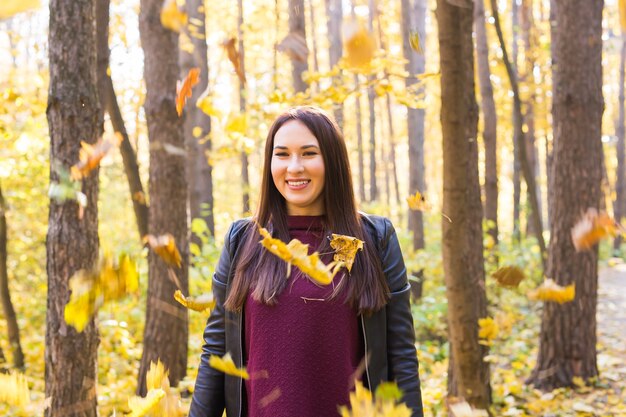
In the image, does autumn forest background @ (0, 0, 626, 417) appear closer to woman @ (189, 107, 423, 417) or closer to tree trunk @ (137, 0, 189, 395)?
tree trunk @ (137, 0, 189, 395)

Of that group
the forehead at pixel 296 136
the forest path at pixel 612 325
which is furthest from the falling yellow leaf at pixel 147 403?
the forest path at pixel 612 325

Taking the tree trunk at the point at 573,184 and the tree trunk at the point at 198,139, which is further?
the tree trunk at the point at 198,139

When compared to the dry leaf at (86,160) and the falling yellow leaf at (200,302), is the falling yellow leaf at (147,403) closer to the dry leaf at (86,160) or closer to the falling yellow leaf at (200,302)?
the falling yellow leaf at (200,302)

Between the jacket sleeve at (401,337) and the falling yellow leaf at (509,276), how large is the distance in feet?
1.35

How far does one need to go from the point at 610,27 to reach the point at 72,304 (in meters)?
21.4

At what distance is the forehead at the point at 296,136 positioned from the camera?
6.94 feet

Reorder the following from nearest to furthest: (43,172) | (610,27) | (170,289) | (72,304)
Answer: (72,304) < (170,289) < (43,172) < (610,27)

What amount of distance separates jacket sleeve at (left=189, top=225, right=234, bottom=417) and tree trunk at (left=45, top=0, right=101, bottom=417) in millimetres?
1338

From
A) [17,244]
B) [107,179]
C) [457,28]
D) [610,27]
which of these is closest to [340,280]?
[457,28]

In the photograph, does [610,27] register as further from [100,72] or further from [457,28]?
[457,28]

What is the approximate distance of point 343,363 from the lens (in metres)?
2.02

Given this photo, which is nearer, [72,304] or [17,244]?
[72,304]

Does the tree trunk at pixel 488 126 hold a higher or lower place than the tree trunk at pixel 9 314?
higher

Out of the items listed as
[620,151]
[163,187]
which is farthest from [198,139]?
[620,151]
